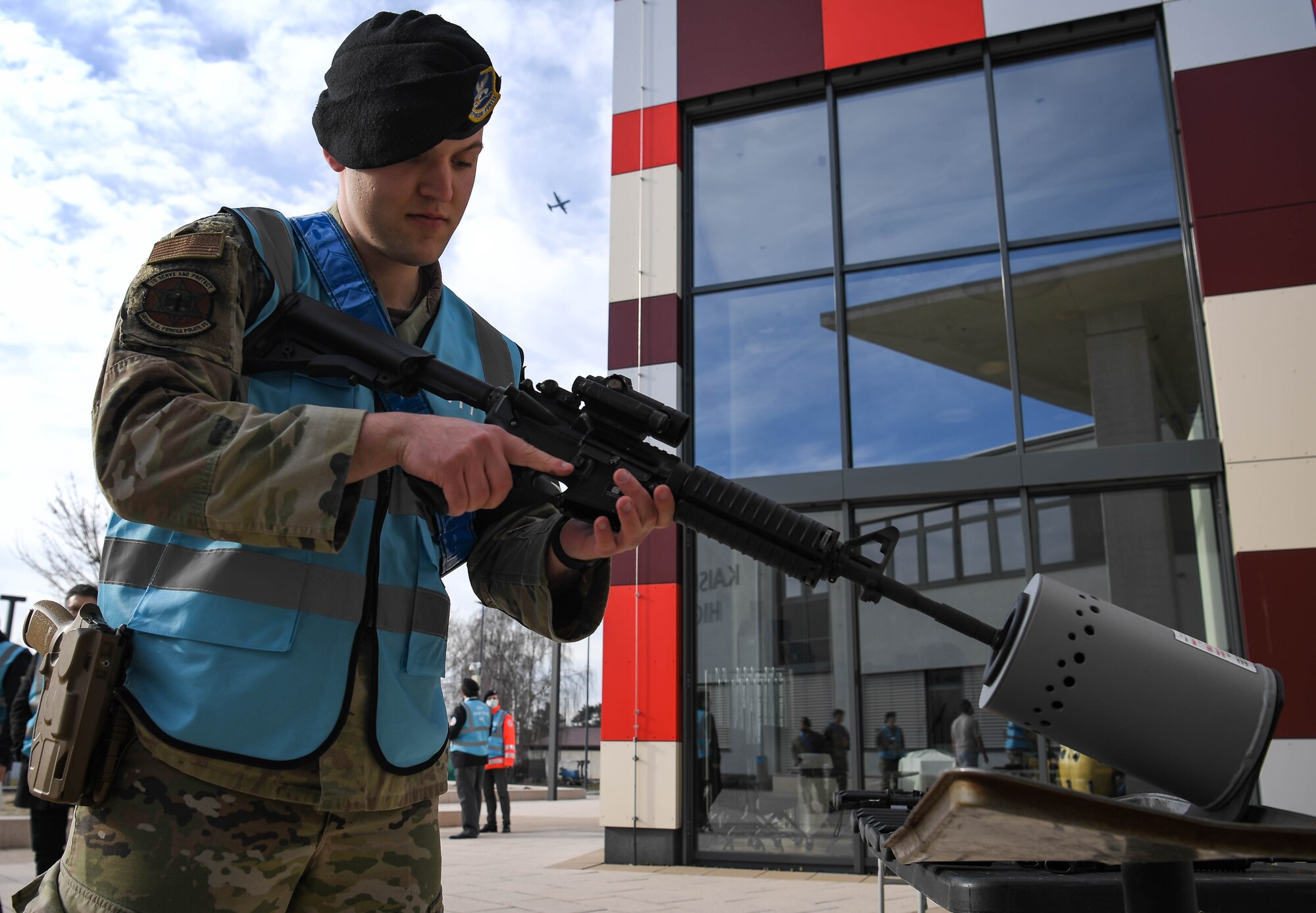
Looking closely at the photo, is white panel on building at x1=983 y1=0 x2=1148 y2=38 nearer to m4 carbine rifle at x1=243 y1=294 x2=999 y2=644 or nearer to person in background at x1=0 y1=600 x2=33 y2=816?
m4 carbine rifle at x1=243 y1=294 x2=999 y2=644

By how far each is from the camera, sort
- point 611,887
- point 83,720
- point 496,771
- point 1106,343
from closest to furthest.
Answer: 1. point 83,720
2. point 611,887
3. point 1106,343
4. point 496,771

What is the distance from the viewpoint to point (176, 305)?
1269 millimetres

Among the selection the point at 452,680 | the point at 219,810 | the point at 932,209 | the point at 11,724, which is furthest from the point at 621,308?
the point at 452,680

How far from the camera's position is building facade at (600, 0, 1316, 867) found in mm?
6867

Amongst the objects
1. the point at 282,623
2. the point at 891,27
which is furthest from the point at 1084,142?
the point at 282,623

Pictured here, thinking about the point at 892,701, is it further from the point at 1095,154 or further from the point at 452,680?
the point at 452,680

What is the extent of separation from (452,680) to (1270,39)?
47758mm

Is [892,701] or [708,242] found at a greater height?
[708,242]

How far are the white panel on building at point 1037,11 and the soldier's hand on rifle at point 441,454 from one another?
8.15 m

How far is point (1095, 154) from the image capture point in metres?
7.77

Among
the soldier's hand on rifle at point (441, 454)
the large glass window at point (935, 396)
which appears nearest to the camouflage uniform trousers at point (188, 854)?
the soldier's hand on rifle at point (441, 454)

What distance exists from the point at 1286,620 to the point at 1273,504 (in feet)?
2.64

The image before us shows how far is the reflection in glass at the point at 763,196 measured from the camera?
849 cm

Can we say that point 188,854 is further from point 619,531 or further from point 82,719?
point 619,531
